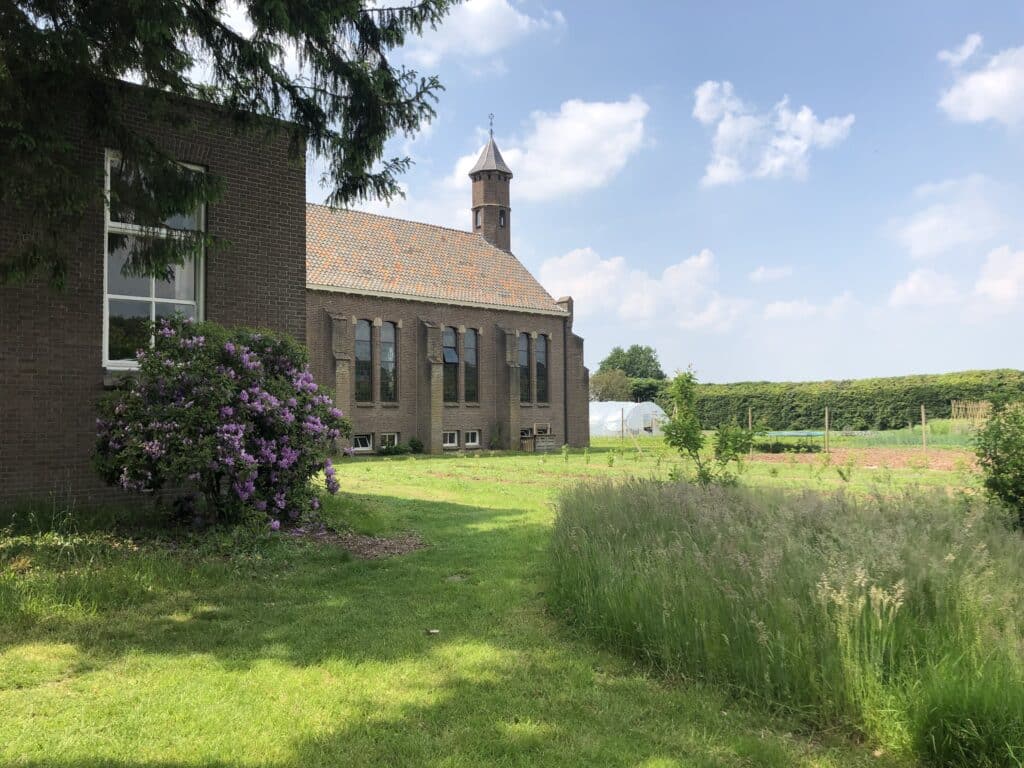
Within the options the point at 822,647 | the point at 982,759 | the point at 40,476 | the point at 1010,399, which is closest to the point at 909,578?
the point at 822,647

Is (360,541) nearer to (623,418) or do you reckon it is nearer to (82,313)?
(82,313)

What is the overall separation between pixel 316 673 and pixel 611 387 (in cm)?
6285

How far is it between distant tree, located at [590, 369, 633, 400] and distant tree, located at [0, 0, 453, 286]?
192 feet

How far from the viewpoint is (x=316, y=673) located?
14.8 feet

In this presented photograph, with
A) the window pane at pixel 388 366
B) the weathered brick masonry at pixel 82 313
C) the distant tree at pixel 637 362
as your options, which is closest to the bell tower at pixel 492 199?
the window pane at pixel 388 366

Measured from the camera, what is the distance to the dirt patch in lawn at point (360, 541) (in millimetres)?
8313

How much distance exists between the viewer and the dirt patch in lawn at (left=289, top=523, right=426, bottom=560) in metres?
8.31

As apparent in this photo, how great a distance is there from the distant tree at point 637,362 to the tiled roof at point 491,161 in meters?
62.3

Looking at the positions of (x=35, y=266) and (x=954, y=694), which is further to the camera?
(x=35, y=266)

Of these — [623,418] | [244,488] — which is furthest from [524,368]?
[244,488]

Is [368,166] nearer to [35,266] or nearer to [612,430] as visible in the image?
[35,266]

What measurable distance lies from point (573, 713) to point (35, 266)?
670cm

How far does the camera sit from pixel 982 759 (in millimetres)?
3170

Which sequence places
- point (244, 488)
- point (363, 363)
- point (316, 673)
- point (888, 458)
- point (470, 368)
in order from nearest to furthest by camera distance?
point (316, 673), point (244, 488), point (888, 458), point (363, 363), point (470, 368)
